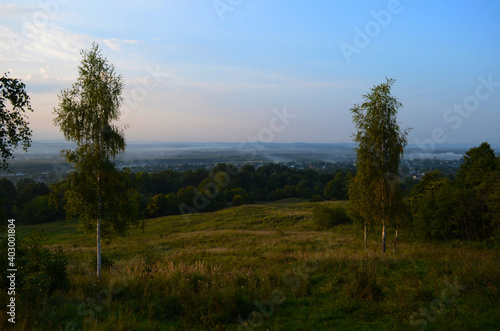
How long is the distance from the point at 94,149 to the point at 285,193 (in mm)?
76028

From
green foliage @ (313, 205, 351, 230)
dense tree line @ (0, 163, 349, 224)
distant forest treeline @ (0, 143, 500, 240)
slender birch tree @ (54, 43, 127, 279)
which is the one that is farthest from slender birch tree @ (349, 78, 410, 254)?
dense tree line @ (0, 163, 349, 224)

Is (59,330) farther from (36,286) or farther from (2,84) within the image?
(2,84)

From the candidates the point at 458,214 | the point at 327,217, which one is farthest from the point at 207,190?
the point at 458,214

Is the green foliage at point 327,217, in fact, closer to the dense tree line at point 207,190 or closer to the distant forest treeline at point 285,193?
the distant forest treeline at point 285,193

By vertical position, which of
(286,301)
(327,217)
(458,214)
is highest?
(286,301)

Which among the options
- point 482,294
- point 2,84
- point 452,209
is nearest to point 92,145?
point 2,84

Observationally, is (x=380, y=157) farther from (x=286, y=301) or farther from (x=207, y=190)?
(x=207, y=190)

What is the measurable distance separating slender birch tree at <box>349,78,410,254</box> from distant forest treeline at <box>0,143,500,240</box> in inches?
52.5

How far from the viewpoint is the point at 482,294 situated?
19.9ft

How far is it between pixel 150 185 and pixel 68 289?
7964 cm

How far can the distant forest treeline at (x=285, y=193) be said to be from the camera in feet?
60.4

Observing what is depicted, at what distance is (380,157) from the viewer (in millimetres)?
15367

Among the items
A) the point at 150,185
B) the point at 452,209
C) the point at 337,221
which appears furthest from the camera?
the point at 150,185

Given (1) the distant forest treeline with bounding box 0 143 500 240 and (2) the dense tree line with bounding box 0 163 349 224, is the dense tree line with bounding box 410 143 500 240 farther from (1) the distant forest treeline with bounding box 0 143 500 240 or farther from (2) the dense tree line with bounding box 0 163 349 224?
(2) the dense tree line with bounding box 0 163 349 224
